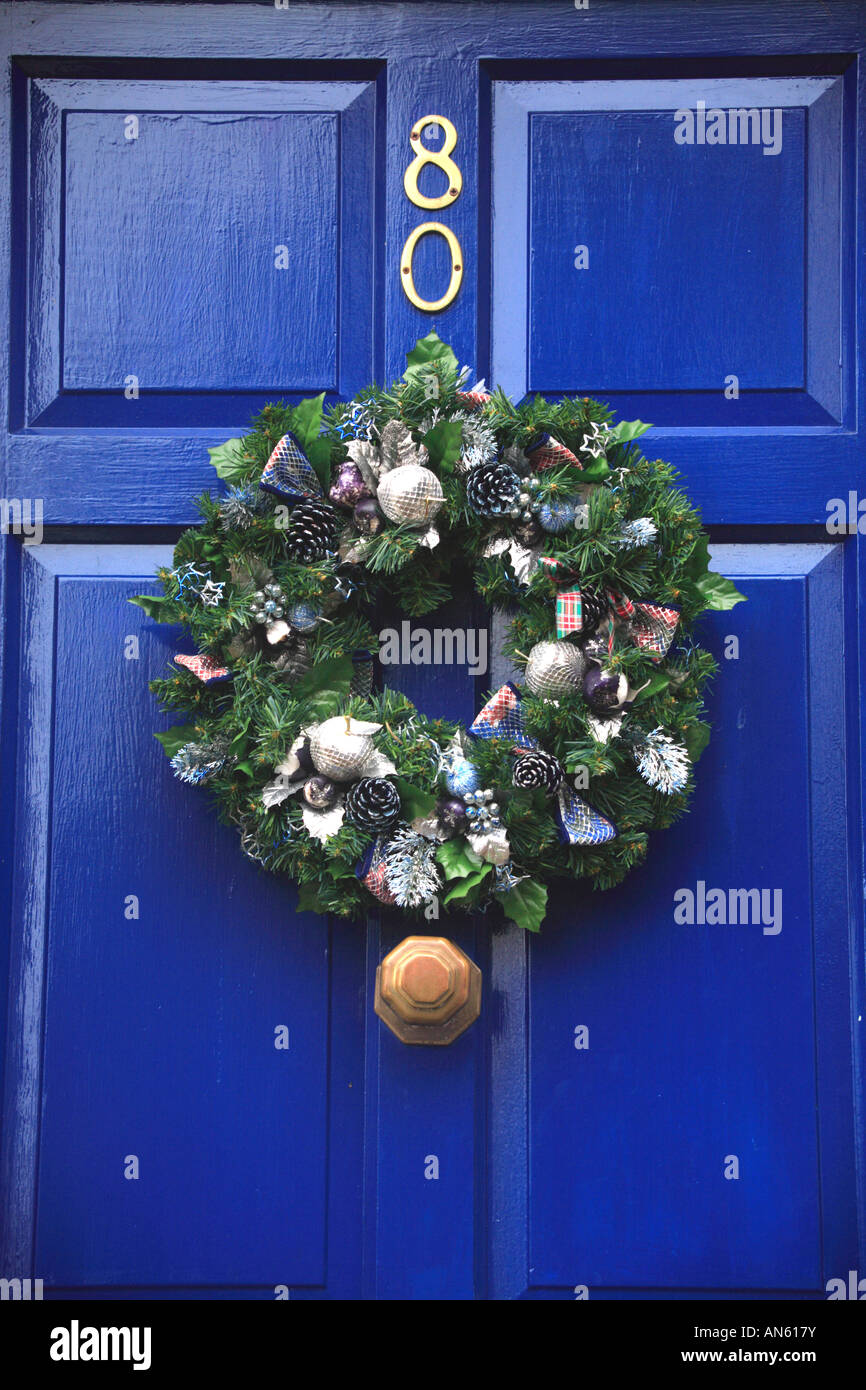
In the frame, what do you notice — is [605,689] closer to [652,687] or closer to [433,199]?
[652,687]

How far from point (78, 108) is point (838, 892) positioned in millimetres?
1594

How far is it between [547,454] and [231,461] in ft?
1.39

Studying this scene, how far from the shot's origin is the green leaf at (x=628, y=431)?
1735 millimetres

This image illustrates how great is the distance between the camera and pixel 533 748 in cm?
166

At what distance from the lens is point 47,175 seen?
1899 millimetres

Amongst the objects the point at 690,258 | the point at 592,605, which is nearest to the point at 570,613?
the point at 592,605

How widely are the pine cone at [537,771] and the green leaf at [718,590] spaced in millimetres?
318

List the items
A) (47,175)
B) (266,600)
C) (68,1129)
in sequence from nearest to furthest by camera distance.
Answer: (266,600), (68,1129), (47,175)

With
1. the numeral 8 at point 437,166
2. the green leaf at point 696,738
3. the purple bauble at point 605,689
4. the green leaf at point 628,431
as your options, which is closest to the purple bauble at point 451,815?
the purple bauble at point 605,689

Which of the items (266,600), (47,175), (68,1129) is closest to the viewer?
(266,600)

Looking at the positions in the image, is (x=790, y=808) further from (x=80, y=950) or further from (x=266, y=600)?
(x=80, y=950)

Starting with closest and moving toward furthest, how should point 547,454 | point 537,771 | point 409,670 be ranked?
point 537,771 < point 547,454 < point 409,670

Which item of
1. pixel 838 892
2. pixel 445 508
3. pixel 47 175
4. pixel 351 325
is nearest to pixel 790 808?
pixel 838 892
